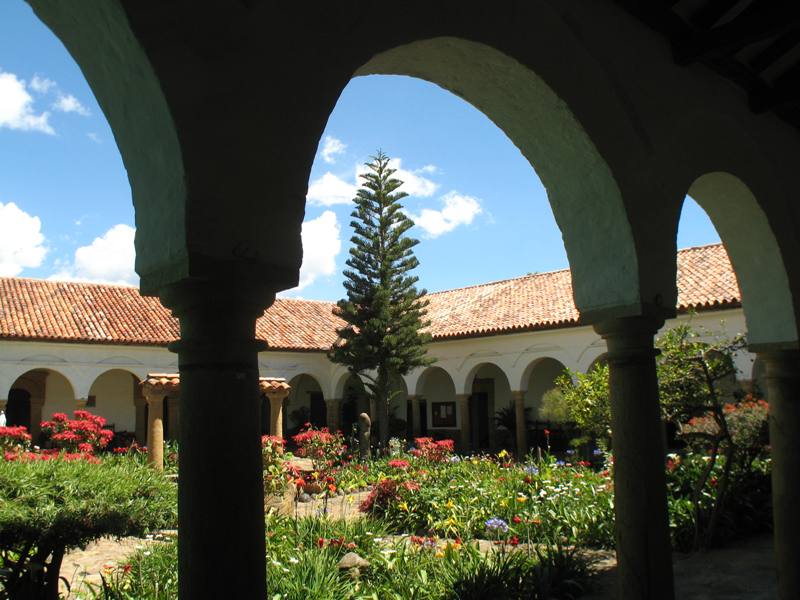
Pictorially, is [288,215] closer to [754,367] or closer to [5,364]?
[754,367]

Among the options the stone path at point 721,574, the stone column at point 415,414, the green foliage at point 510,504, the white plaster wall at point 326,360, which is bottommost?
the stone path at point 721,574

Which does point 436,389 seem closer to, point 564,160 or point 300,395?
point 300,395

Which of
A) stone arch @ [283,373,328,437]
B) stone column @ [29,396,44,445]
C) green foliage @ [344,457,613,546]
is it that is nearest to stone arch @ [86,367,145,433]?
stone column @ [29,396,44,445]

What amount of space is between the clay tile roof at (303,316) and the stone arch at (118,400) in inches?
87.4

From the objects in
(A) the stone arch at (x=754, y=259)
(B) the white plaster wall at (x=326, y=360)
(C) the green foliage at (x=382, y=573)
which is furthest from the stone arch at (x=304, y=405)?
(A) the stone arch at (x=754, y=259)

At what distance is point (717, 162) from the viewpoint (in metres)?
4.59

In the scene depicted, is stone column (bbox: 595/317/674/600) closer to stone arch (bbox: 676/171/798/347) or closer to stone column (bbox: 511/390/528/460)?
stone arch (bbox: 676/171/798/347)

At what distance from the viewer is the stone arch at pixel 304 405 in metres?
25.2

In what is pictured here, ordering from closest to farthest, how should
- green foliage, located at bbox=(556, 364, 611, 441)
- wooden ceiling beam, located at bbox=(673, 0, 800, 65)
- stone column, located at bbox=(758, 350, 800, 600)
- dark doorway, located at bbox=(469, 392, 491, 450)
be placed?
wooden ceiling beam, located at bbox=(673, 0, 800, 65) → stone column, located at bbox=(758, 350, 800, 600) → green foliage, located at bbox=(556, 364, 611, 441) → dark doorway, located at bbox=(469, 392, 491, 450)

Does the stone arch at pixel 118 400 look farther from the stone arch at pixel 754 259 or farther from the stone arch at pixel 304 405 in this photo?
the stone arch at pixel 754 259

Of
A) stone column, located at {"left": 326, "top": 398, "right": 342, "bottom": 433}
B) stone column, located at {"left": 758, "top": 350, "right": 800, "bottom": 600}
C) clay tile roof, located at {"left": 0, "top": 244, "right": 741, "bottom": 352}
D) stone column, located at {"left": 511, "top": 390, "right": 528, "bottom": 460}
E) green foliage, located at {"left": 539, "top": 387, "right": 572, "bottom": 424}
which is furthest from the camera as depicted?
stone column, located at {"left": 326, "top": 398, "right": 342, "bottom": 433}

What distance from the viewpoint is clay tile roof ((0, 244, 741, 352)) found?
17.6 m

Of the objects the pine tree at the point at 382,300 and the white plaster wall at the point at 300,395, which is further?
the white plaster wall at the point at 300,395

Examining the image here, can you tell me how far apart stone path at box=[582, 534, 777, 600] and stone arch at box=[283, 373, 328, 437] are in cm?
1919
